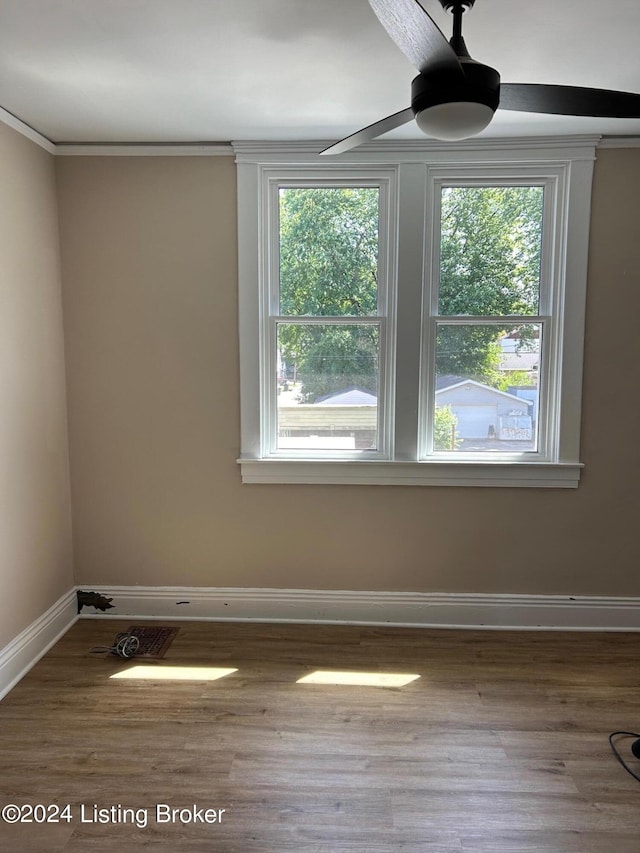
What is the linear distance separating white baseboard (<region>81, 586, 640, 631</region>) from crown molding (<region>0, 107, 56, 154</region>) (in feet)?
7.64

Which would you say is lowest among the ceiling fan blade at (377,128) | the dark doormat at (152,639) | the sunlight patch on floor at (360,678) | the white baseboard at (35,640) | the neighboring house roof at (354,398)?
the sunlight patch on floor at (360,678)

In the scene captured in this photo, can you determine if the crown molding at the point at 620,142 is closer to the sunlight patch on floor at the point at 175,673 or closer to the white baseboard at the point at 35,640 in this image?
the sunlight patch on floor at the point at 175,673

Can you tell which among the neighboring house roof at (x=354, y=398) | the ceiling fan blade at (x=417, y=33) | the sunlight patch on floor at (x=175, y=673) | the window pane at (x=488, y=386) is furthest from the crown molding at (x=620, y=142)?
the sunlight patch on floor at (x=175, y=673)

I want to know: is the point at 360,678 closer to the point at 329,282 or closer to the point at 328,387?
the point at 328,387

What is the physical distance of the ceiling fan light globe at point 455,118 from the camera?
52.7 inches

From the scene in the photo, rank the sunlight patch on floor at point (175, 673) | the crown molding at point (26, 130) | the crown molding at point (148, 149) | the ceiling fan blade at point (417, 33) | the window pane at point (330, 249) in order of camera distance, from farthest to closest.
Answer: the window pane at point (330, 249) → the crown molding at point (148, 149) → the sunlight patch on floor at point (175, 673) → the crown molding at point (26, 130) → the ceiling fan blade at point (417, 33)

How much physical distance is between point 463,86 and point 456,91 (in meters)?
0.02

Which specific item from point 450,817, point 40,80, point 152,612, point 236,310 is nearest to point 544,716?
point 450,817

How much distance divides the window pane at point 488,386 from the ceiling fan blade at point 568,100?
4.72 ft

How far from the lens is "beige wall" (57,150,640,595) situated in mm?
2885

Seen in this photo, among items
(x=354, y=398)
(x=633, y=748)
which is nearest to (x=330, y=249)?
(x=354, y=398)

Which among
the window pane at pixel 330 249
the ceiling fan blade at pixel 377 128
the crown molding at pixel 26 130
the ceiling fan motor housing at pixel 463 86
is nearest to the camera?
the ceiling fan motor housing at pixel 463 86

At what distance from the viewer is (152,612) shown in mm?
3143

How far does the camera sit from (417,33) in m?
1.20
